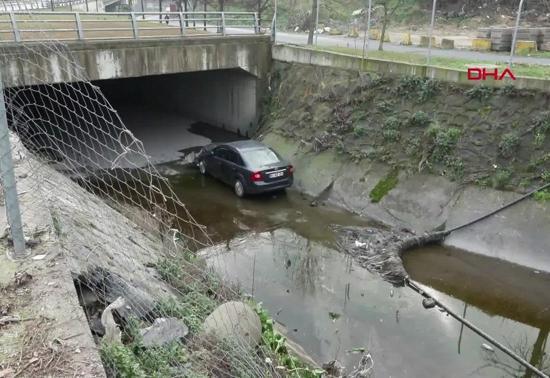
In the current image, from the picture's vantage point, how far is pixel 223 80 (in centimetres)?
2053

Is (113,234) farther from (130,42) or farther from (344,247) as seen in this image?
(130,42)

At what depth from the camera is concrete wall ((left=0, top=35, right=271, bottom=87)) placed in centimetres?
1395

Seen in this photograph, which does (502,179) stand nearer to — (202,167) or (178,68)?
(202,167)

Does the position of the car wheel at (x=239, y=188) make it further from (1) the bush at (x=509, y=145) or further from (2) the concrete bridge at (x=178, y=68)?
(1) the bush at (x=509, y=145)

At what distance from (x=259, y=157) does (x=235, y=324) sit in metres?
9.21

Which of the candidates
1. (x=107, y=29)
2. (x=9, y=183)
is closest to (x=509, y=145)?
(x=9, y=183)

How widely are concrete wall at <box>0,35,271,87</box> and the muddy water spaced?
6313 mm

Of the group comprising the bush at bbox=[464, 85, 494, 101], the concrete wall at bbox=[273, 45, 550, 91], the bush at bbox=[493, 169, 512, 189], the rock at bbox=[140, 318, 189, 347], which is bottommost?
the bush at bbox=[493, 169, 512, 189]

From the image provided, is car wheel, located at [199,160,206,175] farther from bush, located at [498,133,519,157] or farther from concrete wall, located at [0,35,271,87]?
bush, located at [498,133,519,157]

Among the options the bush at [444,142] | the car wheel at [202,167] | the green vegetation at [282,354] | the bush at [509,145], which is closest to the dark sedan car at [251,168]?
the car wheel at [202,167]

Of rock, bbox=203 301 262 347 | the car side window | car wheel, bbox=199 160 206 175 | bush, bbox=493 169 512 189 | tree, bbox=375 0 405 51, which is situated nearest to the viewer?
rock, bbox=203 301 262 347

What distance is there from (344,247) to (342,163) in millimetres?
3906

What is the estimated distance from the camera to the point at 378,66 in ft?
49.6

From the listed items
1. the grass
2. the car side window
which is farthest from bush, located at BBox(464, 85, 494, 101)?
the car side window
